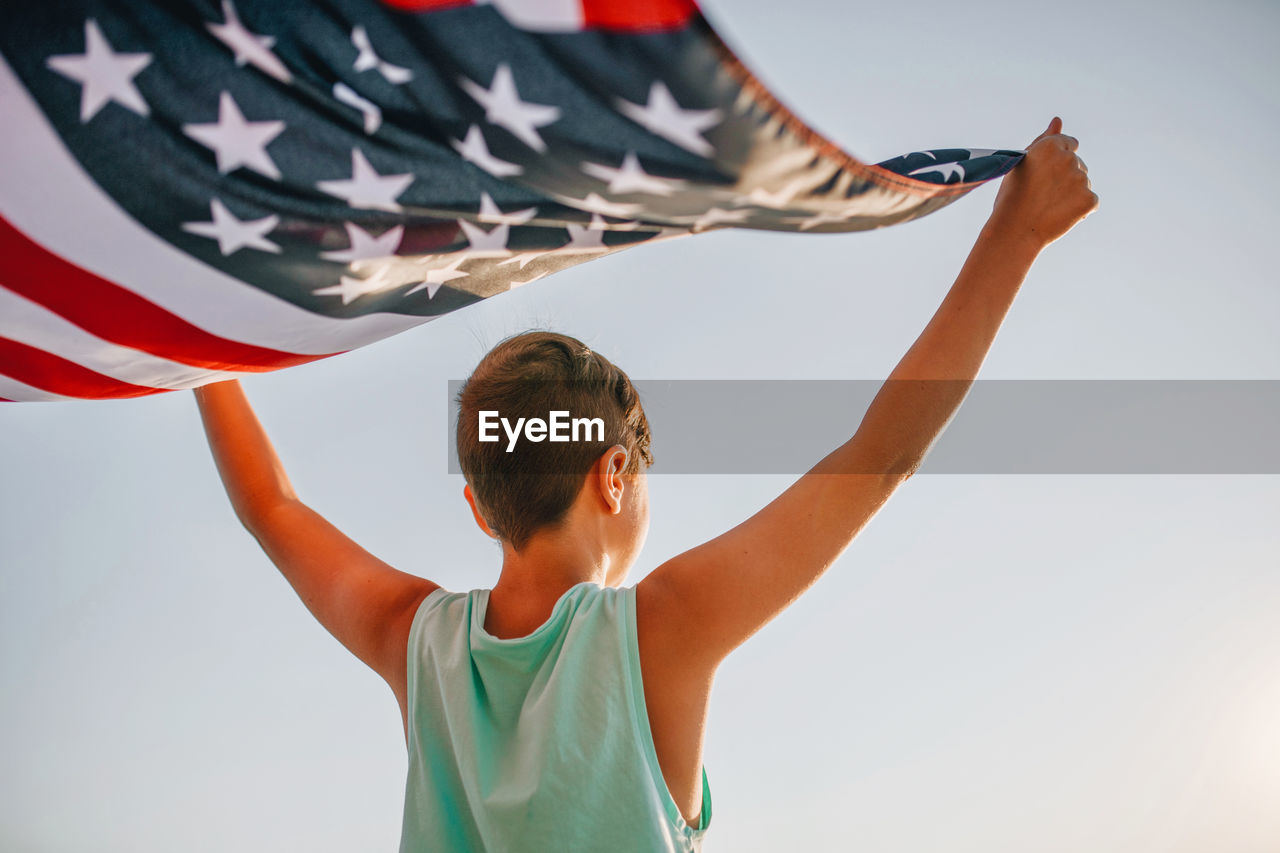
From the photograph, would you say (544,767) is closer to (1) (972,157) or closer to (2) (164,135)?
(2) (164,135)

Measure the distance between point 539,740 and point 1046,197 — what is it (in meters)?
0.73

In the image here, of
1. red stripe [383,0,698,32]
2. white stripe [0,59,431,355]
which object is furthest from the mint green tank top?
red stripe [383,0,698,32]

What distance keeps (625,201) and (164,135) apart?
47cm

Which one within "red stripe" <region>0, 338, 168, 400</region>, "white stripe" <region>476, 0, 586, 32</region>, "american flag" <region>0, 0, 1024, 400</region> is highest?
"white stripe" <region>476, 0, 586, 32</region>

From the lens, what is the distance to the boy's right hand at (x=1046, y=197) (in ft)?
2.68

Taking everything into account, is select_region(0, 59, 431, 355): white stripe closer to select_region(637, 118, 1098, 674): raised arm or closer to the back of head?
the back of head

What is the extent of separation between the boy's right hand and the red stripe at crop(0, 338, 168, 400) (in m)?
1.11

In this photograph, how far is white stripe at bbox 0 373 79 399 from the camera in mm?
1085

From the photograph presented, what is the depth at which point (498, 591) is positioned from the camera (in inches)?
34.3

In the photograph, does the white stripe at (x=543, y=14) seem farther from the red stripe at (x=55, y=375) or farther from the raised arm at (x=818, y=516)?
the red stripe at (x=55, y=375)

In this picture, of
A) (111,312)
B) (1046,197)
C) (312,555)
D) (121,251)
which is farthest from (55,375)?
(1046,197)

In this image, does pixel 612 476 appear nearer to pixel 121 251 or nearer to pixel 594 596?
pixel 594 596

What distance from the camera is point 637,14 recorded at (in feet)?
2.46

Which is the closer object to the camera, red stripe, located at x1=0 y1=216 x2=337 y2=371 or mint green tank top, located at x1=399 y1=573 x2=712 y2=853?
mint green tank top, located at x1=399 y1=573 x2=712 y2=853
